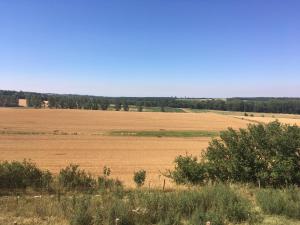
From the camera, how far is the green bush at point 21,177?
39.3 ft

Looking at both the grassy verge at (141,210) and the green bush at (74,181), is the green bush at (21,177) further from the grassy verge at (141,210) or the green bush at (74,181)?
the grassy verge at (141,210)

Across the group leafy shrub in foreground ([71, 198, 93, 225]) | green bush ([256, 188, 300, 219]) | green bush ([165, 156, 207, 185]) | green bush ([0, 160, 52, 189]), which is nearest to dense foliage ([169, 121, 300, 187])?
green bush ([165, 156, 207, 185])

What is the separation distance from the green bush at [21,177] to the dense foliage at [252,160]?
5229mm

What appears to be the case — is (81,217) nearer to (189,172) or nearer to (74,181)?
(74,181)

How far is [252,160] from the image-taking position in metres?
13.9

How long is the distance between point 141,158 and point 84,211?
34.8 m

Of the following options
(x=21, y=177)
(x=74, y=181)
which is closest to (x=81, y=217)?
(x=74, y=181)

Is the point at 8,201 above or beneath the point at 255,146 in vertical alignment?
beneath

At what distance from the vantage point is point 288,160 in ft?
43.5

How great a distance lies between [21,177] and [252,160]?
26.2 feet

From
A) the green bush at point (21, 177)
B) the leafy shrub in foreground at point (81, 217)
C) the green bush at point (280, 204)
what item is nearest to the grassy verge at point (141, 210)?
the leafy shrub in foreground at point (81, 217)

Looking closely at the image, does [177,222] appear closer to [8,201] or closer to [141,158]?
[8,201]

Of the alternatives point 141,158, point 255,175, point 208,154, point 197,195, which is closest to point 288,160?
point 255,175

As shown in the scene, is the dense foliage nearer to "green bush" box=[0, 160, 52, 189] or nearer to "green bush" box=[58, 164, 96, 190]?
"green bush" box=[58, 164, 96, 190]
